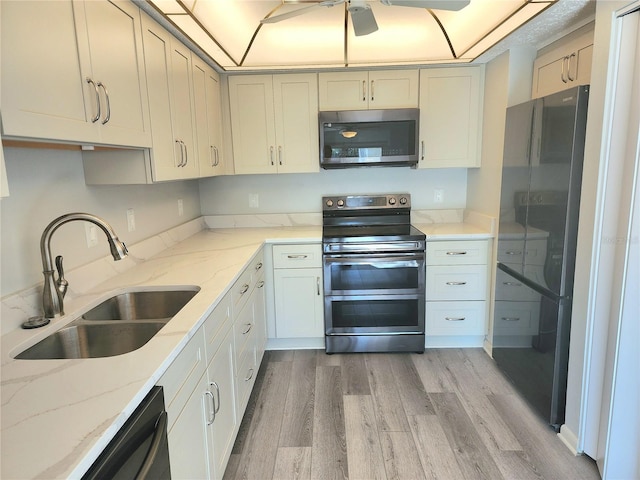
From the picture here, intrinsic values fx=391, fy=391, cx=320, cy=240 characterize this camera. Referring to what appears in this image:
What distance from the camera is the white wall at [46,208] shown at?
4.46ft

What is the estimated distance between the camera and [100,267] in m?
1.83

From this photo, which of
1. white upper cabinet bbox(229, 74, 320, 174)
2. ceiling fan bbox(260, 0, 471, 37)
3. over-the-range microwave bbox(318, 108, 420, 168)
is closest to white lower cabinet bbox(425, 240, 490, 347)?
over-the-range microwave bbox(318, 108, 420, 168)

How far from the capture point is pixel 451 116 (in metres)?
3.01

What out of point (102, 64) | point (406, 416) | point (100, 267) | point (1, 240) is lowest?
point (406, 416)

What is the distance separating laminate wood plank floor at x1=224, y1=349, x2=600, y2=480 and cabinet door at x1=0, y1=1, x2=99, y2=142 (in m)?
1.62

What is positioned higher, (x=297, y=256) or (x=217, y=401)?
(x=297, y=256)

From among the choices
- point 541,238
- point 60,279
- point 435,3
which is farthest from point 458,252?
point 60,279

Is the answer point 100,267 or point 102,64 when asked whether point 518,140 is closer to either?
point 102,64

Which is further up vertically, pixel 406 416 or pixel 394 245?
pixel 394 245

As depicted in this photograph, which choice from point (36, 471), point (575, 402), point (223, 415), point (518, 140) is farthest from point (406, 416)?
point (36, 471)

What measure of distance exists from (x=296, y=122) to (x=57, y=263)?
2.07 meters

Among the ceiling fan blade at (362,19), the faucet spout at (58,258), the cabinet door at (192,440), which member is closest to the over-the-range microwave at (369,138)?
the ceiling fan blade at (362,19)

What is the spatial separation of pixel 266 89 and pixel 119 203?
1.49 meters

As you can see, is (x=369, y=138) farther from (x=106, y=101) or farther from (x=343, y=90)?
(x=106, y=101)
